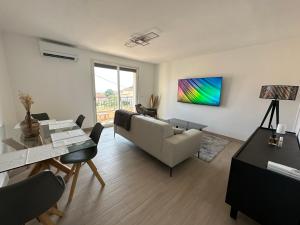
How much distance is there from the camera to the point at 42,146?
1.39 m

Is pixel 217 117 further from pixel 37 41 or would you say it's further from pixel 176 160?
pixel 37 41

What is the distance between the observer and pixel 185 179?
2.02 m

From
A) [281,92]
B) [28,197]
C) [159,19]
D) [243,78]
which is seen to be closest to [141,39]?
[159,19]

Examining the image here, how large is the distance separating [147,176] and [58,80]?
3.30m

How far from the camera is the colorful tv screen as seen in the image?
144 inches

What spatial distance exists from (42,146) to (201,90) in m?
3.98

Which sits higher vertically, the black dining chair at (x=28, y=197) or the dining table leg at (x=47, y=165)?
the black dining chair at (x=28, y=197)

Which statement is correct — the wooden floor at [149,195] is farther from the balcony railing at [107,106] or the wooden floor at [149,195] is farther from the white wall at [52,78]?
the balcony railing at [107,106]

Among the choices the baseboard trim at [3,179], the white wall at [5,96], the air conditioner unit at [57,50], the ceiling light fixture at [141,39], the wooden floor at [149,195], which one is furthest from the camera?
the air conditioner unit at [57,50]

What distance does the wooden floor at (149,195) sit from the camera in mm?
1401

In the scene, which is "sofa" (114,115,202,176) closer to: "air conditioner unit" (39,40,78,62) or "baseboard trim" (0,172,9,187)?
"baseboard trim" (0,172,9,187)

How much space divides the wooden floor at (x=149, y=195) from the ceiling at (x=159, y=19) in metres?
2.50

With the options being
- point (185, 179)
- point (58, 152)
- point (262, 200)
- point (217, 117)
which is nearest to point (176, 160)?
point (185, 179)

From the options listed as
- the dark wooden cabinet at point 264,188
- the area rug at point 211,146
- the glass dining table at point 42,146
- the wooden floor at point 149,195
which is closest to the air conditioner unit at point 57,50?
the glass dining table at point 42,146
